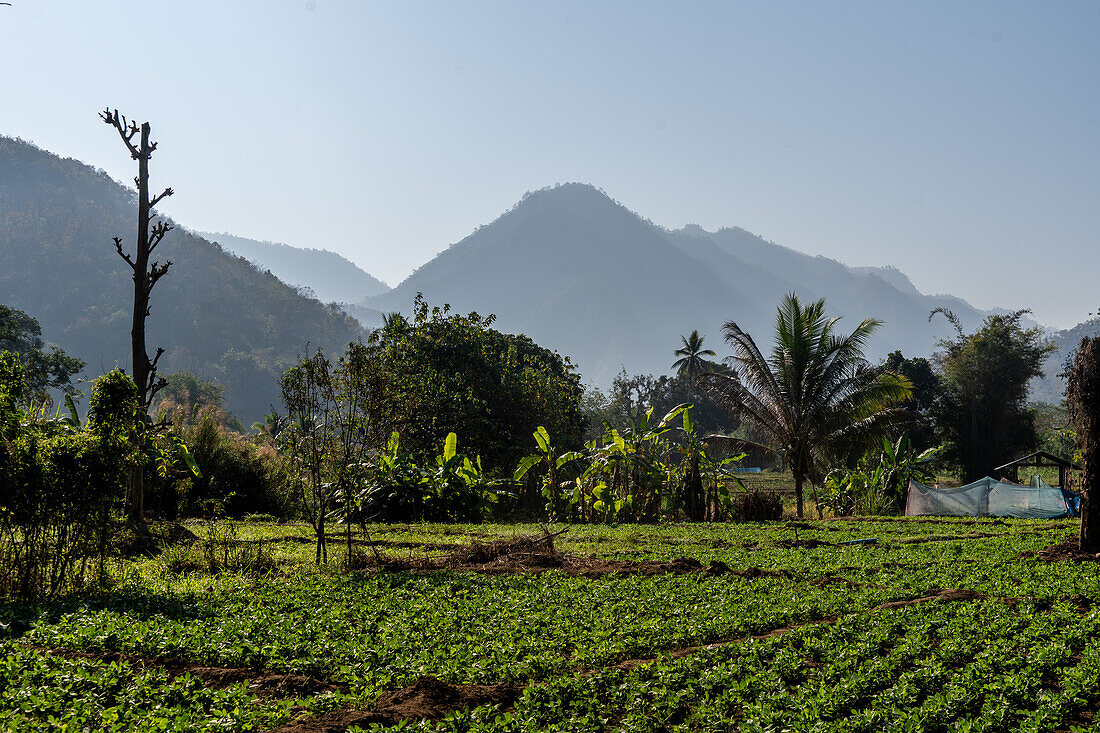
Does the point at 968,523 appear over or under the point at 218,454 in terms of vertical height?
under

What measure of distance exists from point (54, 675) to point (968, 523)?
1988 centimetres

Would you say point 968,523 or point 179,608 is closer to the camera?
point 179,608

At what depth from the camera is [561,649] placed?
6434 mm

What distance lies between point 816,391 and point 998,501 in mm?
5761

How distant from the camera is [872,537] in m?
15.5

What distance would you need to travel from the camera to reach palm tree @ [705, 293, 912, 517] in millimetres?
22688

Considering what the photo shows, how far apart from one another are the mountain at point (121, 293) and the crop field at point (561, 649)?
104 m

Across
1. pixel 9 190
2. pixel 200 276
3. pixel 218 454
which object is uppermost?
pixel 9 190

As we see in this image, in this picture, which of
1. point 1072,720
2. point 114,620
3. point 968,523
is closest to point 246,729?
point 114,620

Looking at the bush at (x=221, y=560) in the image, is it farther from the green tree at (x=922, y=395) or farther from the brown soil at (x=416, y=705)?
the green tree at (x=922, y=395)

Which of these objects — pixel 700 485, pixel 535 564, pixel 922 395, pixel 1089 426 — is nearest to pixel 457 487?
pixel 700 485

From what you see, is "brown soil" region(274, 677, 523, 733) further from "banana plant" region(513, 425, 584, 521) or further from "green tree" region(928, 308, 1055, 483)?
"green tree" region(928, 308, 1055, 483)

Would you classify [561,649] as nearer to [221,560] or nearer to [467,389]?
[221,560]

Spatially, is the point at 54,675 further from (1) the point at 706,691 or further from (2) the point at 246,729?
(1) the point at 706,691
